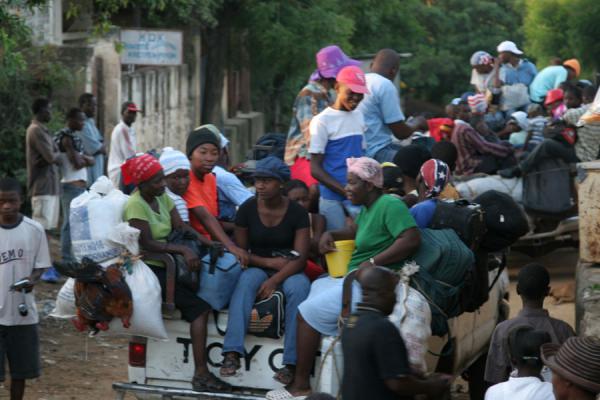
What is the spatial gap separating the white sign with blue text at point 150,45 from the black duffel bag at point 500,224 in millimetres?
11389

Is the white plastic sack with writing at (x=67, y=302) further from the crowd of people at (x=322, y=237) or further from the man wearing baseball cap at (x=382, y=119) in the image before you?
the man wearing baseball cap at (x=382, y=119)

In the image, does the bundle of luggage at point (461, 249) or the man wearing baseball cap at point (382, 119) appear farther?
the man wearing baseball cap at point (382, 119)

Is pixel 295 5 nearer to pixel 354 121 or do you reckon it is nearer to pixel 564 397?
pixel 354 121

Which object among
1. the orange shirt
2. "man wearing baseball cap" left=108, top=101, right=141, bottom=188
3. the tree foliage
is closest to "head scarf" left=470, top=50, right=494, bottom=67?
"man wearing baseball cap" left=108, top=101, right=141, bottom=188

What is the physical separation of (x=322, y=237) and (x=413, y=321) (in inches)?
47.8

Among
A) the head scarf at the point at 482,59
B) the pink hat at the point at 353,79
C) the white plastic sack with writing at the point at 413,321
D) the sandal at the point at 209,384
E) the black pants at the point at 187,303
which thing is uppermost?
the pink hat at the point at 353,79

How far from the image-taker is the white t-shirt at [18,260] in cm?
806

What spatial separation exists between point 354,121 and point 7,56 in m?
4.68

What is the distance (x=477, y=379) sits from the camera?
355 inches

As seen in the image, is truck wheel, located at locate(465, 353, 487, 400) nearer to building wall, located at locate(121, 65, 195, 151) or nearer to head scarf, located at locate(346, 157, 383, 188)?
head scarf, located at locate(346, 157, 383, 188)

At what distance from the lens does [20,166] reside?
16438 mm

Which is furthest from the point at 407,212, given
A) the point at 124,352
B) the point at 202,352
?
the point at 124,352

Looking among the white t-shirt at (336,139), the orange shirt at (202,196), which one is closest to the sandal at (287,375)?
the orange shirt at (202,196)

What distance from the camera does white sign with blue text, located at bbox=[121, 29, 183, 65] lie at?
1883 cm
